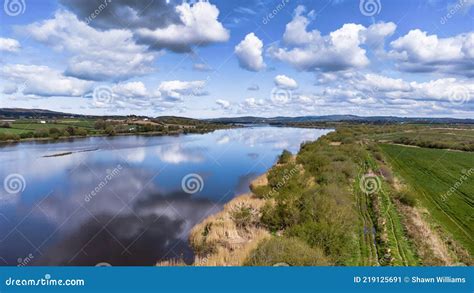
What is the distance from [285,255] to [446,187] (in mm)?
20803

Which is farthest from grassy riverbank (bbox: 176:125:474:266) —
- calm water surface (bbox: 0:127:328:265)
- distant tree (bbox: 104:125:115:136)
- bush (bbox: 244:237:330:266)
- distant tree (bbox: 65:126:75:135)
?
distant tree (bbox: 104:125:115:136)

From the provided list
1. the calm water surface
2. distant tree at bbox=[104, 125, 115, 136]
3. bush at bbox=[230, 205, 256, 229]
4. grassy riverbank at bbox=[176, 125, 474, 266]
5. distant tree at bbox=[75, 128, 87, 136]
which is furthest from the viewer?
distant tree at bbox=[104, 125, 115, 136]

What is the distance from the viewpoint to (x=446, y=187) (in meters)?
24.2

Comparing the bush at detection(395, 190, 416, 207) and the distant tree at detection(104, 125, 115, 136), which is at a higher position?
the distant tree at detection(104, 125, 115, 136)

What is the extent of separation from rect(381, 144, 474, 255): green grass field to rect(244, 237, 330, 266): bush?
24.6 ft

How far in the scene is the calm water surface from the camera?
13164mm

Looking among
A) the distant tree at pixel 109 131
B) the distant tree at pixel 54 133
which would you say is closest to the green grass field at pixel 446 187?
the distant tree at pixel 54 133

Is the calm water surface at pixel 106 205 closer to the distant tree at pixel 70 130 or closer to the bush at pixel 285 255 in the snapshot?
the bush at pixel 285 255

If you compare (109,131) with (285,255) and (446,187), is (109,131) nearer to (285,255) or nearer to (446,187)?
(446,187)

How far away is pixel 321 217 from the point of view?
1279cm

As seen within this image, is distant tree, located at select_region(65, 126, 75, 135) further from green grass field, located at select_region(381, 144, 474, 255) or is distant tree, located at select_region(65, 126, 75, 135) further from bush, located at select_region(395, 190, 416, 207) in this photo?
bush, located at select_region(395, 190, 416, 207)

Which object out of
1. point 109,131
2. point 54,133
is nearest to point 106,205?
point 54,133

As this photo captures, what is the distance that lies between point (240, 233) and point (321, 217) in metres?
3.60

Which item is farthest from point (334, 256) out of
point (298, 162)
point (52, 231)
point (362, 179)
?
point (298, 162)
